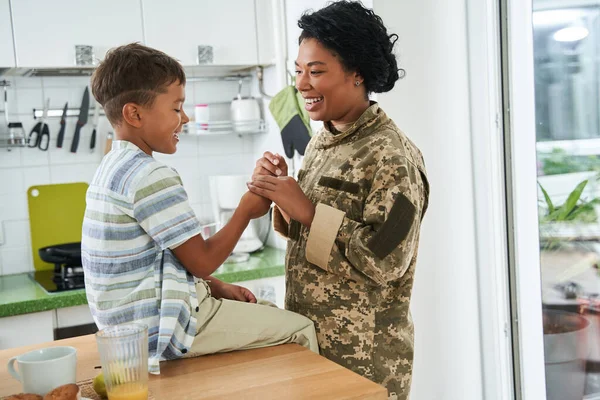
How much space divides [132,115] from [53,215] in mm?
1758

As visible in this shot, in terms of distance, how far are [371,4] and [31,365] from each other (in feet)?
5.25

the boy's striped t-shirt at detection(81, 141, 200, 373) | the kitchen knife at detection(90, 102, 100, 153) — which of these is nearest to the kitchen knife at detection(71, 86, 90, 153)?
the kitchen knife at detection(90, 102, 100, 153)

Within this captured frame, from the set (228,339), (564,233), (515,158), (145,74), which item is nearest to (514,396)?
Answer: (564,233)

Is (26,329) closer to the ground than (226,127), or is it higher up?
closer to the ground

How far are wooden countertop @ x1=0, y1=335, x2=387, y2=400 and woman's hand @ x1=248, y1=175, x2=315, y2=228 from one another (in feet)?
0.86

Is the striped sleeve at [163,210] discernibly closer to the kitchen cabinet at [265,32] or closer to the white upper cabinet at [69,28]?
the white upper cabinet at [69,28]

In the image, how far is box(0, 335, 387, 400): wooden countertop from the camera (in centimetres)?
109

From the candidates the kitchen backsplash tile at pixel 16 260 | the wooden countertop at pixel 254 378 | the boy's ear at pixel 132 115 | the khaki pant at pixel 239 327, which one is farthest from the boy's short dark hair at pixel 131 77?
the kitchen backsplash tile at pixel 16 260

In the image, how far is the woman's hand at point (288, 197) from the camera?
1.39 metres

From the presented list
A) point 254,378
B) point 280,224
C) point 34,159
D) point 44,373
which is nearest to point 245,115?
point 34,159

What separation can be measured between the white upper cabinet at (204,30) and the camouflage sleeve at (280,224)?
129 centimetres

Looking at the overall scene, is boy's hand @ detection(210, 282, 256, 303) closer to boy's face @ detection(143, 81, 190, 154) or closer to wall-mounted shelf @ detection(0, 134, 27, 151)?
boy's face @ detection(143, 81, 190, 154)

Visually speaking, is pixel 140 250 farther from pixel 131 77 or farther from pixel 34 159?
pixel 34 159

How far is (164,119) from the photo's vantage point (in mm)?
1336
